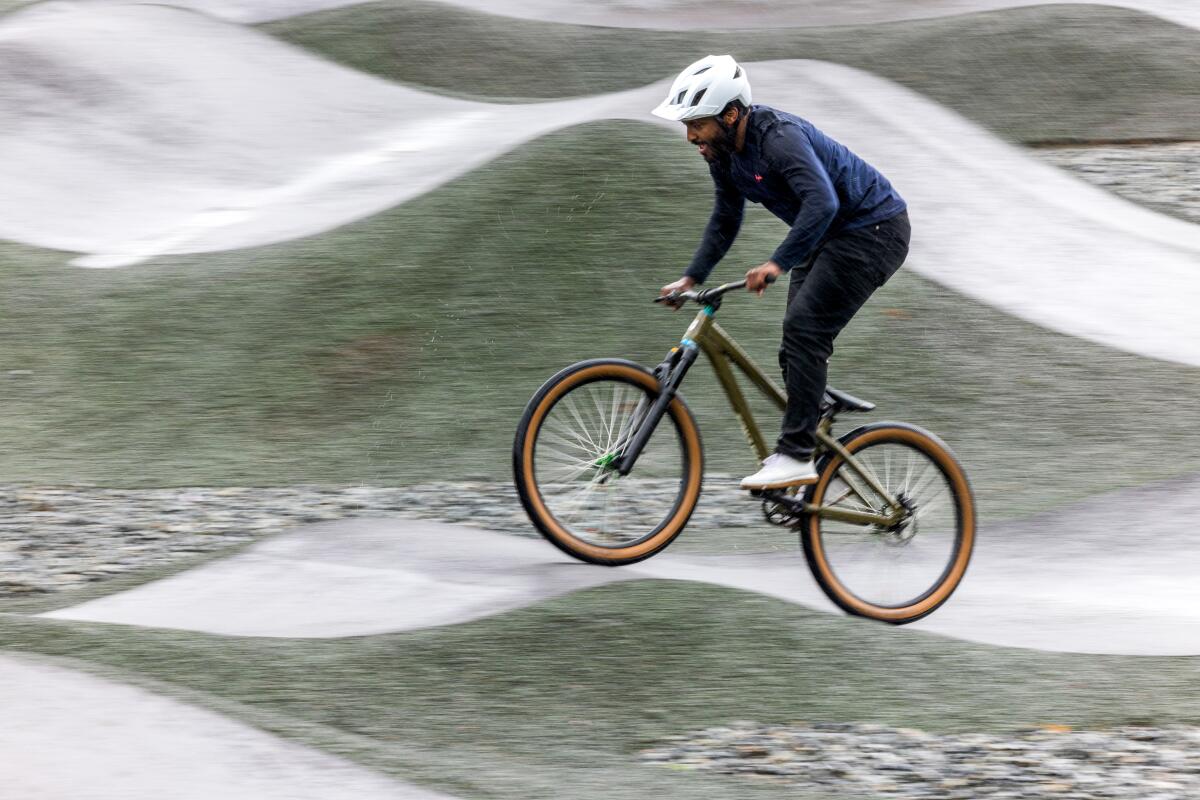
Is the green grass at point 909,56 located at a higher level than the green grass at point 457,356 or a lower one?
higher

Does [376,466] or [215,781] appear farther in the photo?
[376,466]

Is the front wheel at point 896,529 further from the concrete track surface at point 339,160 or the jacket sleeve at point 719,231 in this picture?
the concrete track surface at point 339,160

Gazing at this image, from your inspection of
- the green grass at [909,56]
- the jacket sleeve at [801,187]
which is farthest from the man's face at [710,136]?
the green grass at [909,56]

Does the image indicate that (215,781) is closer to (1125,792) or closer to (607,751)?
(607,751)

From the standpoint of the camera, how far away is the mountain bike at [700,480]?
5.39 m

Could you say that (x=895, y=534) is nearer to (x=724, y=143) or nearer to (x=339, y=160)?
(x=724, y=143)

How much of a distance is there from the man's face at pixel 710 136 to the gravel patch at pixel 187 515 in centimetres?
240

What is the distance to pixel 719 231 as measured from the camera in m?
5.66

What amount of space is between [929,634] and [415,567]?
7.42 feet

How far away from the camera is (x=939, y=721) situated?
4.45m

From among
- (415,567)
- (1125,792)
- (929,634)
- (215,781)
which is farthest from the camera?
(415,567)

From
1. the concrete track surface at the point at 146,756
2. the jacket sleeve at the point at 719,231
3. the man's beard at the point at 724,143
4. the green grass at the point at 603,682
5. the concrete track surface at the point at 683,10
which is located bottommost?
the concrete track surface at the point at 146,756

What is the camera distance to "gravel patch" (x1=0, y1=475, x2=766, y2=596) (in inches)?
251

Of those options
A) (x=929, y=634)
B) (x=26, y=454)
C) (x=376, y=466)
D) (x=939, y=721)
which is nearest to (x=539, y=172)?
(x=376, y=466)
